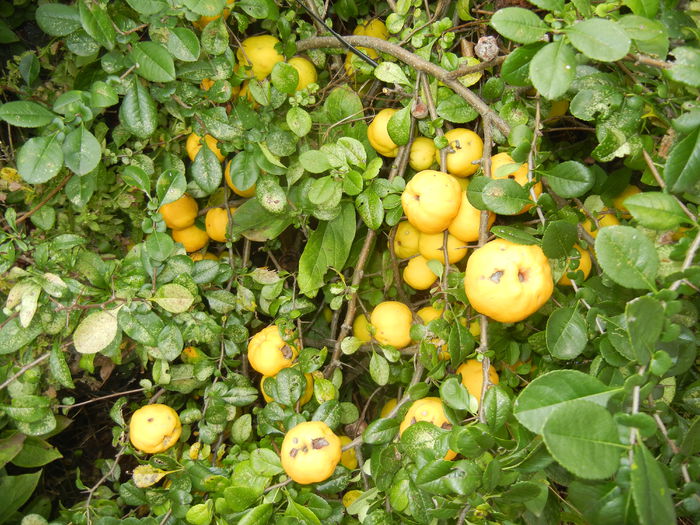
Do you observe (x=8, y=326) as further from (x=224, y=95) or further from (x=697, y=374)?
(x=697, y=374)

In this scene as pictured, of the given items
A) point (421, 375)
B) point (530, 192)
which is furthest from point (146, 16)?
point (421, 375)

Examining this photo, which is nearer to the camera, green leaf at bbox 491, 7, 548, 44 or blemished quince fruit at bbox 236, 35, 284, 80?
green leaf at bbox 491, 7, 548, 44

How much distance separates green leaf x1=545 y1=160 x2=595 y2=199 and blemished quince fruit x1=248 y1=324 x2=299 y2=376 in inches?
34.4

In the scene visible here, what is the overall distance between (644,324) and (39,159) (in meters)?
1.37

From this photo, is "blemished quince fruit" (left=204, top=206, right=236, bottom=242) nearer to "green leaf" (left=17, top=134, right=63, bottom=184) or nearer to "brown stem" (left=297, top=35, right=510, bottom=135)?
"green leaf" (left=17, top=134, right=63, bottom=184)

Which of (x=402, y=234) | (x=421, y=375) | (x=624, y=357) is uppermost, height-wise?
(x=624, y=357)

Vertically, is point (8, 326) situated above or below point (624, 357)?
below

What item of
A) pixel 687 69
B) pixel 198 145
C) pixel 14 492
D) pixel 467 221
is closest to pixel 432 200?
pixel 467 221

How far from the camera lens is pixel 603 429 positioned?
82cm

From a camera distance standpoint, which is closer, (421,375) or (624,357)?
(624,357)

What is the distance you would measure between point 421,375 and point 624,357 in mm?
564

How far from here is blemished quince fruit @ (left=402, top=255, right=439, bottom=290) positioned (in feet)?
5.29

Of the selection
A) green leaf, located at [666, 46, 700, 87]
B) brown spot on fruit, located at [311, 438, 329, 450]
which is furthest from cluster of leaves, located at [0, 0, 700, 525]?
brown spot on fruit, located at [311, 438, 329, 450]

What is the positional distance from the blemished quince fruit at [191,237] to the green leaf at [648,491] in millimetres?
1474
